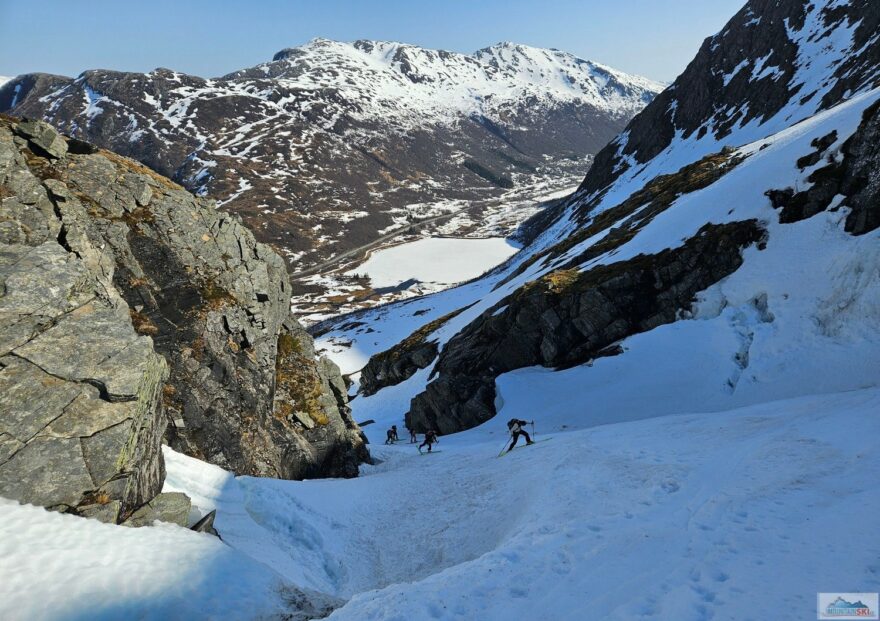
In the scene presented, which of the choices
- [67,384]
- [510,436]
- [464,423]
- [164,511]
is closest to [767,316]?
[510,436]

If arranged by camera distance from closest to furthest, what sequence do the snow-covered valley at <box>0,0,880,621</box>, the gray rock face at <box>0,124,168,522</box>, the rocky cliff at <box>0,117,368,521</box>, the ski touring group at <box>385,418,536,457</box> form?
the snow-covered valley at <box>0,0,880,621</box>, the gray rock face at <box>0,124,168,522</box>, the rocky cliff at <box>0,117,368,521</box>, the ski touring group at <box>385,418,536,457</box>

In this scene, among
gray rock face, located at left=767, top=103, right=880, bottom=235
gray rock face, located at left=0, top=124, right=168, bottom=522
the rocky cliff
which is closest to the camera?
gray rock face, located at left=0, top=124, right=168, bottom=522

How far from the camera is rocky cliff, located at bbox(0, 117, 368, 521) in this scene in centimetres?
1367

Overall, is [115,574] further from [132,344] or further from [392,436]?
[392,436]

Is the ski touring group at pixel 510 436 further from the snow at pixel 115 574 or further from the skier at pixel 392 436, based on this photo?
the snow at pixel 115 574

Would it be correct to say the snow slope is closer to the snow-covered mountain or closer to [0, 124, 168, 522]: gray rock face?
the snow-covered mountain

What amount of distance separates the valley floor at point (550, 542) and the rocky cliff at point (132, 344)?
1.88 meters

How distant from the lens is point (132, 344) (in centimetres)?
1600

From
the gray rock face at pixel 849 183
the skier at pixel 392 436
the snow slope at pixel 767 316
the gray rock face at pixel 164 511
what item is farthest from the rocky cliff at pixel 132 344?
the gray rock face at pixel 849 183

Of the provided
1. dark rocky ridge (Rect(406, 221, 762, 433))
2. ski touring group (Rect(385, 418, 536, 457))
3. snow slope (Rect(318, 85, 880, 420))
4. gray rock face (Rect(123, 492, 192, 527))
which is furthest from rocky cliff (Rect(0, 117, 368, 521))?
snow slope (Rect(318, 85, 880, 420))

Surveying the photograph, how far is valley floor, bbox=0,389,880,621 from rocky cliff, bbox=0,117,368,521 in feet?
6.17

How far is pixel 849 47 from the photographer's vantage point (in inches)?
3314

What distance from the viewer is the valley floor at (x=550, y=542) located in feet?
32.7

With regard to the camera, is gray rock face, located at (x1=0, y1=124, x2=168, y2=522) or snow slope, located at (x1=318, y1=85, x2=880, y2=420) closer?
gray rock face, located at (x1=0, y1=124, x2=168, y2=522)
